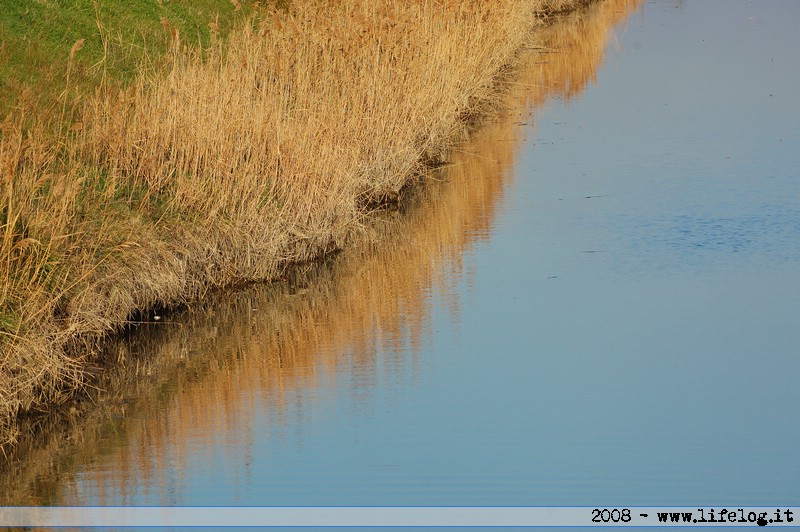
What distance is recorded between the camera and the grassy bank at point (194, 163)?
8.83 meters

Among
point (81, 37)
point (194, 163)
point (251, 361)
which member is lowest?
point (251, 361)

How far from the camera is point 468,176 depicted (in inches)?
583

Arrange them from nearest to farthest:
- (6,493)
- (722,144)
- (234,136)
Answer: (6,493) → (234,136) → (722,144)

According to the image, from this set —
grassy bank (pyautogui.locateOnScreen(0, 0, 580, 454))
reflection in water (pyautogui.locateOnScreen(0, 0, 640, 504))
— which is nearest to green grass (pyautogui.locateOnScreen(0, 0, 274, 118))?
grassy bank (pyautogui.locateOnScreen(0, 0, 580, 454))

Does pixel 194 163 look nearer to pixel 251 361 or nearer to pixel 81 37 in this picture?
pixel 251 361

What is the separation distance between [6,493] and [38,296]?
55.6 inches

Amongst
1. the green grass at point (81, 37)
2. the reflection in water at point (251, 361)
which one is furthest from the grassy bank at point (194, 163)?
the reflection in water at point (251, 361)

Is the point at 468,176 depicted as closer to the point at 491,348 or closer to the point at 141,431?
the point at 491,348

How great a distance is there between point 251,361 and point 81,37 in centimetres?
661

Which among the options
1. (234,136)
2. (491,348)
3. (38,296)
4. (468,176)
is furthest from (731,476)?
(468,176)

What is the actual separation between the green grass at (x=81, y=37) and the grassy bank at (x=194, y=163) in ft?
0.17

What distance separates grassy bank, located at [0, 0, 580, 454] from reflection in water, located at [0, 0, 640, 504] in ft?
0.89

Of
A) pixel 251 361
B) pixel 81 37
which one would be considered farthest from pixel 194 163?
pixel 81 37

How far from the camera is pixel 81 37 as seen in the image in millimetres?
15062
